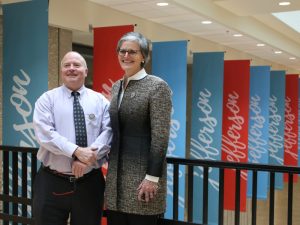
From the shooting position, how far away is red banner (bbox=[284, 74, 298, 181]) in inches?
423

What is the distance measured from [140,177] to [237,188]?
0.66 m

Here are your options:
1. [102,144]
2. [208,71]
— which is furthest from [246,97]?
[102,144]

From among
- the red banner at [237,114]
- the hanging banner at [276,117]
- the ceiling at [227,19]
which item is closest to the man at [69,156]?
the ceiling at [227,19]

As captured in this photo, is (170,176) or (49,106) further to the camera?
(170,176)

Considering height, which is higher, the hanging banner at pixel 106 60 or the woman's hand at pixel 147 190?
the hanging banner at pixel 106 60

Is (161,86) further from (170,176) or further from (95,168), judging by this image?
(170,176)

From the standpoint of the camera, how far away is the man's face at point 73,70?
7.28ft

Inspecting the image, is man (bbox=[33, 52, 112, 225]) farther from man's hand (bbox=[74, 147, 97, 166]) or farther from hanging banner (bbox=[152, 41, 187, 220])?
hanging banner (bbox=[152, 41, 187, 220])

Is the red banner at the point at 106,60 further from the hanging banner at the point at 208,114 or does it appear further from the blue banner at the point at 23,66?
the hanging banner at the point at 208,114

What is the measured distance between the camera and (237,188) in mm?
2420

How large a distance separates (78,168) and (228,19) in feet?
18.1

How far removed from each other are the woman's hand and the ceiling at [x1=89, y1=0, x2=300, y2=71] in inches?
147

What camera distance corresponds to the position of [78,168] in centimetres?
210

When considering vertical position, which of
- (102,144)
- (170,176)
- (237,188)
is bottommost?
(170,176)
